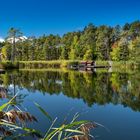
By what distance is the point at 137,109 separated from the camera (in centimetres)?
1313

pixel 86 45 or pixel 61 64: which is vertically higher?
pixel 86 45

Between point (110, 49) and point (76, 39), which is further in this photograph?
point (76, 39)

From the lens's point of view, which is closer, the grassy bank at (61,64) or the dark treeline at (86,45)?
the grassy bank at (61,64)

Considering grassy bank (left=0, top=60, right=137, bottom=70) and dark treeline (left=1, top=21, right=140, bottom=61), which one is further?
dark treeline (left=1, top=21, right=140, bottom=61)

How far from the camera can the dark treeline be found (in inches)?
2534

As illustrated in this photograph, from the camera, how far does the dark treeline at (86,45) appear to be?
64.4 m

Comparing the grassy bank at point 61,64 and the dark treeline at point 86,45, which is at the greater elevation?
the dark treeline at point 86,45

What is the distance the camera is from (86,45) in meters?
73.4

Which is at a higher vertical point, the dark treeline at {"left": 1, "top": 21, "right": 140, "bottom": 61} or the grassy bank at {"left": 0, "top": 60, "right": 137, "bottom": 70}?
the dark treeline at {"left": 1, "top": 21, "right": 140, "bottom": 61}

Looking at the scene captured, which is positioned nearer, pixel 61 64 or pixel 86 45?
pixel 61 64

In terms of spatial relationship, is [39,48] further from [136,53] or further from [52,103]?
[52,103]

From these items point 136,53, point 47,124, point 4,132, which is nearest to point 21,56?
point 136,53

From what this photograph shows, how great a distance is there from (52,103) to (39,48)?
69310 millimetres

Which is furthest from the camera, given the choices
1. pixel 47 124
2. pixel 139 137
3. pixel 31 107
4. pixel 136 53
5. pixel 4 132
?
pixel 136 53
